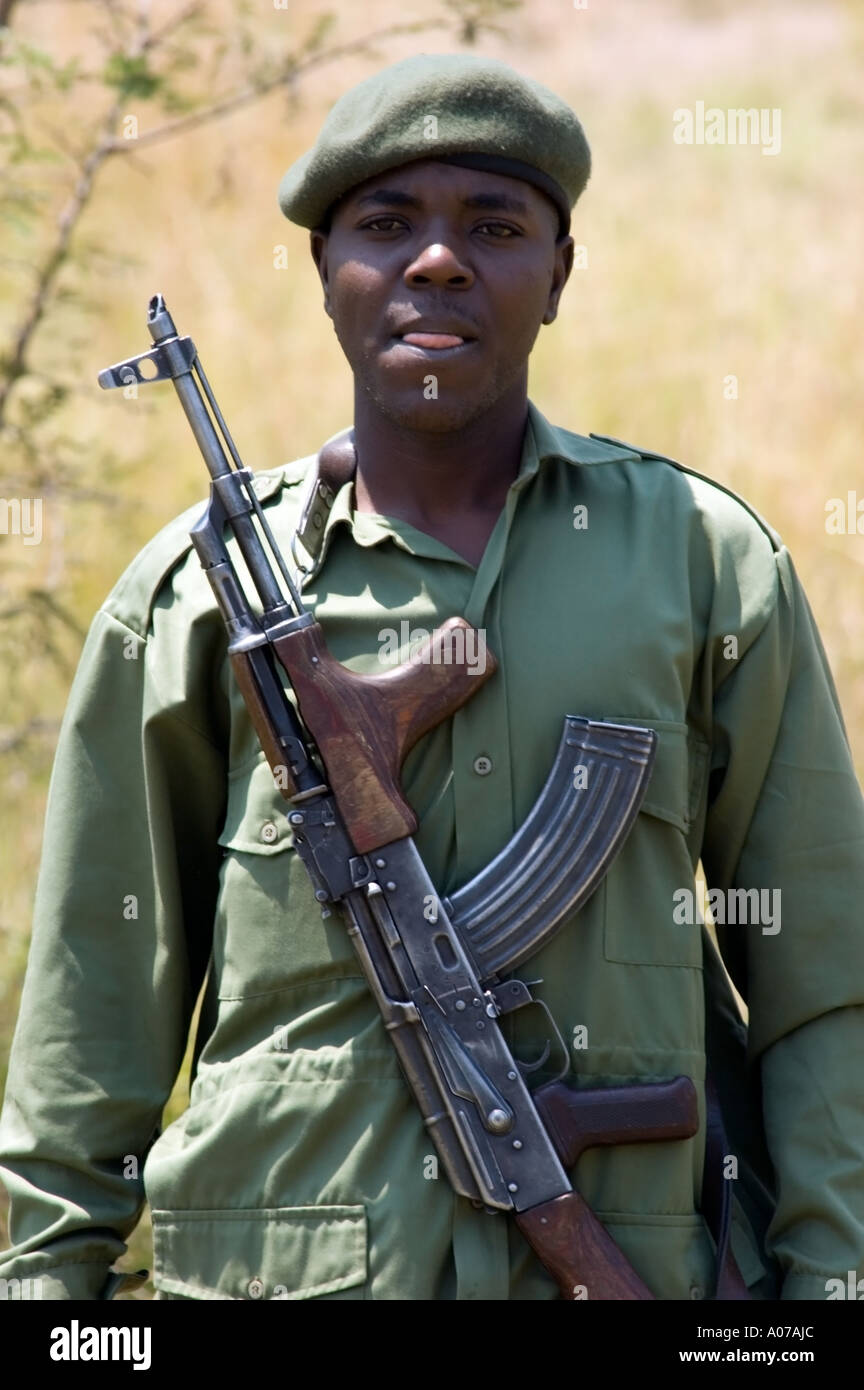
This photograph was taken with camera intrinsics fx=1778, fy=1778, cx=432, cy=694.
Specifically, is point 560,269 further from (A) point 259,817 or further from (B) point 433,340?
(A) point 259,817

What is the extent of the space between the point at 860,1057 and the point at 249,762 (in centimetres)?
99

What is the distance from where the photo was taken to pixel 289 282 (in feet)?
29.7

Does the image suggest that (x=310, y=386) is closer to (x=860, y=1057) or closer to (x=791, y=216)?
(x=791, y=216)

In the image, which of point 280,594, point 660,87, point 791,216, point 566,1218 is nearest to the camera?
point 566,1218

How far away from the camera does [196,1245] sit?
2523 millimetres

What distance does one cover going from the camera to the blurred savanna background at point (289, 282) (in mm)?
5238

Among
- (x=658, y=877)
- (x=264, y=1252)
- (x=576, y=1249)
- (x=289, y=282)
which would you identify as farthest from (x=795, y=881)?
(x=289, y=282)

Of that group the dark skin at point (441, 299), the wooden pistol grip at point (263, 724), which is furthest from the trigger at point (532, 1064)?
the dark skin at point (441, 299)

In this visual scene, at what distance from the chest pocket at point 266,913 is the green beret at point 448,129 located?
876mm

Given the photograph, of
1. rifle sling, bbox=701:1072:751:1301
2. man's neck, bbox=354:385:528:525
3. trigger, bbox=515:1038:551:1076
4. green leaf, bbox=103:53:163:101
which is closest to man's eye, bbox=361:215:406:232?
man's neck, bbox=354:385:528:525

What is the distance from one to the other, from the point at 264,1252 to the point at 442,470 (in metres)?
1.16

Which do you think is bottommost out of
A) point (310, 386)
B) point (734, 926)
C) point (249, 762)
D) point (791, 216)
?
point (734, 926)

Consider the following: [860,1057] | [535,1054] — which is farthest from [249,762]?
[860,1057]

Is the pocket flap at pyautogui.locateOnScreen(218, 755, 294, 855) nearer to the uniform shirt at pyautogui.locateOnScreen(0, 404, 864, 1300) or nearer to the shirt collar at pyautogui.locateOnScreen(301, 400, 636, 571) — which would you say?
the uniform shirt at pyautogui.locateOnScreen(0, 404, 864, 1300)
